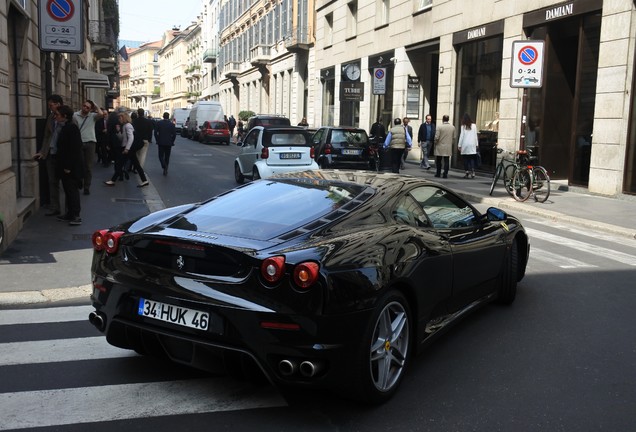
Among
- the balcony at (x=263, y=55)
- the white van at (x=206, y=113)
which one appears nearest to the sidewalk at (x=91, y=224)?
the white van at (x=206, y=113)

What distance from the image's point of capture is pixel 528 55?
14.2m

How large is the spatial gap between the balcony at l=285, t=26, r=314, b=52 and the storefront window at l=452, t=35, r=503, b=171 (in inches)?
740

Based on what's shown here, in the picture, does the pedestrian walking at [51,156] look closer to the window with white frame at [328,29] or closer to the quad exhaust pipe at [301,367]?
the quad exhaust pipe at [301,367]

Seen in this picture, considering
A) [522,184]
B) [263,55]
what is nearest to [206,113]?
[263,55]

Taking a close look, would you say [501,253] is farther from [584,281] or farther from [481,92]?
[481,92]

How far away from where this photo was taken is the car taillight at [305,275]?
353 cm

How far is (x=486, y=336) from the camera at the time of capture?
17.4 feet

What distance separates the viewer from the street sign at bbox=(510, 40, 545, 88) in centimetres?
1412

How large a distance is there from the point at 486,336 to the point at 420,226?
1276 millimetres

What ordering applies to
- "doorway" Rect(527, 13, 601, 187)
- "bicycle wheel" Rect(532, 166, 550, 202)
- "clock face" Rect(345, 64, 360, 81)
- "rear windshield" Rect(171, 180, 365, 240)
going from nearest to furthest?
1. "rear windshield" Rect(171, 180, 365, 240)
2. "bicycle wheel" Rect(532, 166, 550, 202)
3. "doorway" Rect(527, 13, 601, 187)
4. "clock face" Rect(345, 64, 360, 81)

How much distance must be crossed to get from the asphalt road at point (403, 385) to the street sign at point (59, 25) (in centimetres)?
648

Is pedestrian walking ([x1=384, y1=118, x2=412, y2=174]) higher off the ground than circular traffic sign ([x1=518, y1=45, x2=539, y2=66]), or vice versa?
circular traffic sign ([x1=518, y1=45, x2=539, y2=66])

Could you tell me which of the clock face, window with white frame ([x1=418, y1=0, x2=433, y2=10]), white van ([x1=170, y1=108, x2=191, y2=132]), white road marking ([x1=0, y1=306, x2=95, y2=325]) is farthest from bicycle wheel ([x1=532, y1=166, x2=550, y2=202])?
white van ([x1=170, y1=108, x2=191, y2=132])

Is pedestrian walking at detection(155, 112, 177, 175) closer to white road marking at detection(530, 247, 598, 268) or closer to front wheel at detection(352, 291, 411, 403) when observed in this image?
white road marking at detection(530, 247, 598, 268)
